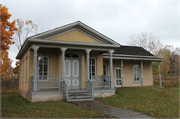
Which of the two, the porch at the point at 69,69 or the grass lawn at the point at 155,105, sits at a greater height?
the porch at the point at 69,69

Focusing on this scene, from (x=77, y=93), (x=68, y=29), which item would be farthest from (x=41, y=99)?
(x=68, y=29)

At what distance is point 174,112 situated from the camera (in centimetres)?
838

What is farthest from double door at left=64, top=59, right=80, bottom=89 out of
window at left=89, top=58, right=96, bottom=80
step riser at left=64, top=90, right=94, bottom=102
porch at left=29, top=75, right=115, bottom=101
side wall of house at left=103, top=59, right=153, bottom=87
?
side wall of house at left=103, top=59, right=153, bottom=87

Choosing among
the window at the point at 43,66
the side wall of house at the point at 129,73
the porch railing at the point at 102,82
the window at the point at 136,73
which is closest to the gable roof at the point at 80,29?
the window at the point at 43,66

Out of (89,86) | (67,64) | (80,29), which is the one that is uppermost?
(80,29)

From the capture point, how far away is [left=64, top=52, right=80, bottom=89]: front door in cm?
1409

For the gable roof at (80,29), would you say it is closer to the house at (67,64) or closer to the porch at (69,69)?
the house at (67,64)

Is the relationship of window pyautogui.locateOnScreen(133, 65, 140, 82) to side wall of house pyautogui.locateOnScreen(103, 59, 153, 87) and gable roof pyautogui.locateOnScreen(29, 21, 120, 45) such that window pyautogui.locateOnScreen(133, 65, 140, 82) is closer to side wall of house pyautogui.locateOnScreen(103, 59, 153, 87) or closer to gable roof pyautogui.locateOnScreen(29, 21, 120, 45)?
side wall of house pyautogui.locateOnScreen(103, 59, 153, 87)

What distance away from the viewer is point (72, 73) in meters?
14.2

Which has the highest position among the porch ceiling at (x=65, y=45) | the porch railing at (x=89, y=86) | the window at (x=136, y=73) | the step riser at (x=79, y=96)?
the porch ceiling at (x=65, y=45)

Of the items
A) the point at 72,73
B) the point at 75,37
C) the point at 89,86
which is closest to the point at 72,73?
the point at 72,73

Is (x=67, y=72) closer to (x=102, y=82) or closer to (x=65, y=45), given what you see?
(x=65, y=45)

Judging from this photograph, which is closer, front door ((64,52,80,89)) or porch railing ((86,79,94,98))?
porch railing ((86,79,94,98))

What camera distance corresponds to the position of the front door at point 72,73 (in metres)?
14.1
